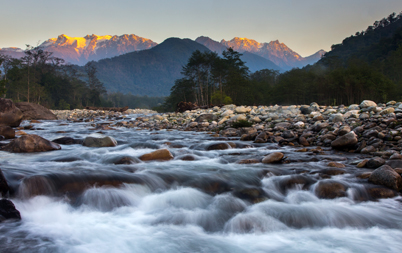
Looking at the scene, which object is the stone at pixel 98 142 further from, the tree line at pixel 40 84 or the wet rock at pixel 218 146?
the tree line at pixel 40 84

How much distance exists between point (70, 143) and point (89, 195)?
6005mm

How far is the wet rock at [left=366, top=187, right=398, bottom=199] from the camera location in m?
4.32

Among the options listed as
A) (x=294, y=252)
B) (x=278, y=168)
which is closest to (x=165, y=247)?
(x=294, y=252)

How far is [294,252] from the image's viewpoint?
3059 mm

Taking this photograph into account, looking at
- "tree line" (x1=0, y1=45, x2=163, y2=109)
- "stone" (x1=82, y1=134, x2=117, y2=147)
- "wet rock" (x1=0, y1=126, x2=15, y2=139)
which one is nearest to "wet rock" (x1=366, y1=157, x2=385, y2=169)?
"stone" (x1=82, y1=134, x2=117, y2=147)

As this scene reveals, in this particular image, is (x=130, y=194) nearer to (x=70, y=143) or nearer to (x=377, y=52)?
(x=70, y=143)

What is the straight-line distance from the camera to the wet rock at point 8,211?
3.38 metres

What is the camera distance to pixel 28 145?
7.36 meters

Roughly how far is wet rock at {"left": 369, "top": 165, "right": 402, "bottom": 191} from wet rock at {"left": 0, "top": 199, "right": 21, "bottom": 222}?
6.03m

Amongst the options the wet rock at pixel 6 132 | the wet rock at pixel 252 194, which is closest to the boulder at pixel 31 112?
the wet rock at pixel 6 132

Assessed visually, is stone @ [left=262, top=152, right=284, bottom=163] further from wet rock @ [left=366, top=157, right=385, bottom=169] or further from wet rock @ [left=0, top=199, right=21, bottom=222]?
wet rock @ [left=0, top=199, right=21, bottom=222]

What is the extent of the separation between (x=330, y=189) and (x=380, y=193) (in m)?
0.81

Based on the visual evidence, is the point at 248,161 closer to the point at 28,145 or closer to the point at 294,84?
the point at 28,145

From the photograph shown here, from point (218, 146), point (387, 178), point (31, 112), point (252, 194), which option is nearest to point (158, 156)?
point (218, 146)
